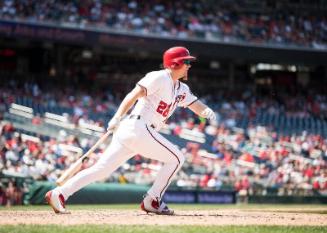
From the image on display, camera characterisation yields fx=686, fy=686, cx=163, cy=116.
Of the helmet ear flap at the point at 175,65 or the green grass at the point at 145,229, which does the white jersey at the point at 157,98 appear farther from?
the green grass at the point at 145,229

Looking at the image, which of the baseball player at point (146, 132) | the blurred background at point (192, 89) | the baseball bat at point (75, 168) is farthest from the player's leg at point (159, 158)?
the blurred background at point (192, 89)

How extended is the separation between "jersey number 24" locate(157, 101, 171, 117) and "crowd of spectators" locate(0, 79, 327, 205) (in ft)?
30.5

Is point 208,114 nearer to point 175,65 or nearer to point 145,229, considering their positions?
point 175,65

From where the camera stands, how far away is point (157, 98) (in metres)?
7.36

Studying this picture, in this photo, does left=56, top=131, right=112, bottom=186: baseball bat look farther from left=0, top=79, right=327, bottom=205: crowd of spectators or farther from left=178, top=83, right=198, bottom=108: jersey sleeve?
left=0, top=79, right=327, bottom=205: crowd of spectators

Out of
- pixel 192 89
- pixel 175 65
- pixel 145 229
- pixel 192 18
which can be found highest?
pixel 192 18

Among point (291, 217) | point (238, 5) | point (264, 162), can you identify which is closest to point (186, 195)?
point (264, 162)

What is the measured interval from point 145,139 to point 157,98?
47 centimetres

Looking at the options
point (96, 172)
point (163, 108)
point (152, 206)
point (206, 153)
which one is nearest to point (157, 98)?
point (163, 108)

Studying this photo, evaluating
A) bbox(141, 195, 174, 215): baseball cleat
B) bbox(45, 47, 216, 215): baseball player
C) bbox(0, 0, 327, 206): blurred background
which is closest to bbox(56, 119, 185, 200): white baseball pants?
bbox(45, 47, 216, 215): baseball player

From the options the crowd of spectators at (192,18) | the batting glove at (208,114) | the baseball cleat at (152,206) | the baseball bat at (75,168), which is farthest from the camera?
the crowd of spectators at (192,18)

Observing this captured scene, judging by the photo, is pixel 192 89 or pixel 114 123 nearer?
pixel 114 123

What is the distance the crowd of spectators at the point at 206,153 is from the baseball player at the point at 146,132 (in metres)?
9.18

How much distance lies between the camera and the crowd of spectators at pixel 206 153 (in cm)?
1723
